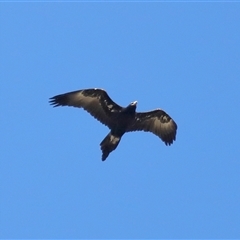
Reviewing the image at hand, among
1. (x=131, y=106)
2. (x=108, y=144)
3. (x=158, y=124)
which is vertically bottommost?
(x=108, y=144)

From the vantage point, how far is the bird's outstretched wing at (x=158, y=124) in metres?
35.2

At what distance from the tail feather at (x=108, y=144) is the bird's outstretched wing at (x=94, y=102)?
0.63 metres

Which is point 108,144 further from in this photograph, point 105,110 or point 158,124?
point 158,124

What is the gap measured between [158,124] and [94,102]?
3.49 metres

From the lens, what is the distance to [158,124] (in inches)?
1400

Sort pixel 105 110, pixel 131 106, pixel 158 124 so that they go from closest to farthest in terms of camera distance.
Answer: pixel 131 106
pixel 105 110
pixel 158 124

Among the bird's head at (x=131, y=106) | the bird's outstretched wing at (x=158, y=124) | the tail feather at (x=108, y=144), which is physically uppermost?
the bird's outstretched wing at (x=158, y=124)

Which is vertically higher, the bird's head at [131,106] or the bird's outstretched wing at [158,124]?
the bird's outstretched wing at [158,124]

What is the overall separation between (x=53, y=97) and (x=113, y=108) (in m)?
2.75

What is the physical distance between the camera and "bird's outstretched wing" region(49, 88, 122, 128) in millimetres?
33875

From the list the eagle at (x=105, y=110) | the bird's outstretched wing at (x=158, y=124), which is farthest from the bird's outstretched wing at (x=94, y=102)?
the bird's outstretched wing at (x=158, y=124)

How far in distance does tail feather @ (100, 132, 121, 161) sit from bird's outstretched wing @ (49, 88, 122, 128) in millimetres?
634

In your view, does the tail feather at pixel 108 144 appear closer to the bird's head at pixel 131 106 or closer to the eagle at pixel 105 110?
the eagle at pixel 105 110

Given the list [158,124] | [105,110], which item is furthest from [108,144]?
[158,124]
